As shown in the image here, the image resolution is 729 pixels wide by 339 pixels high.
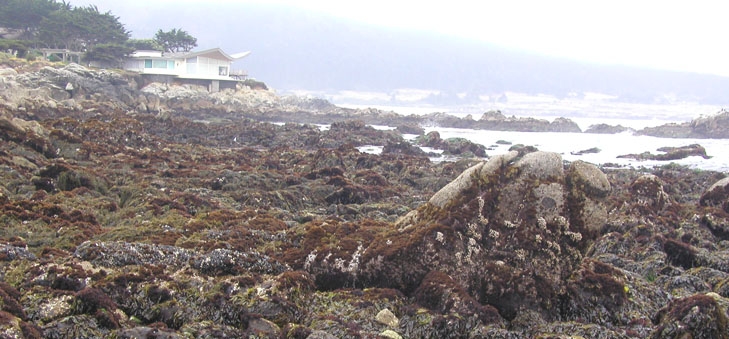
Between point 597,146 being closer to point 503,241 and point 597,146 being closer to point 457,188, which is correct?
point 457,188

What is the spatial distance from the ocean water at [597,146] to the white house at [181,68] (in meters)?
Result: 22.8

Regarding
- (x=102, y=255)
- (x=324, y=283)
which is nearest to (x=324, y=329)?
(x=324, y=283)

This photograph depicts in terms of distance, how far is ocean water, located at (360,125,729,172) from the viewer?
2742 cm

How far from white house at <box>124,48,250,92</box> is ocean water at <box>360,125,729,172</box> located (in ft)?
74.7

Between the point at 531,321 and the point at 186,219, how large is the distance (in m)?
5.90

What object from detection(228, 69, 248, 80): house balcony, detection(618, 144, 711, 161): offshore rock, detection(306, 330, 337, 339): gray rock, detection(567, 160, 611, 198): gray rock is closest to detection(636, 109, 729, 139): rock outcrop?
detection(618, 144, 711, 161): offshore rock

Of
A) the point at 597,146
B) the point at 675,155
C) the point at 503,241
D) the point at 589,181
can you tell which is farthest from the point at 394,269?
the point at 597,146

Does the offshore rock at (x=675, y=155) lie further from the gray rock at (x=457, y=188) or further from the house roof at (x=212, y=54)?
the house roof at (x=212, y=54)

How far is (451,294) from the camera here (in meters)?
6.11

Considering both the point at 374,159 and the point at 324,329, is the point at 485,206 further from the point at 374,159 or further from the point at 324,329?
the point at 374,159

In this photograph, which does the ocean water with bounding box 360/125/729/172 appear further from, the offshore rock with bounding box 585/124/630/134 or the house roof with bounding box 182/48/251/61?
the house roof with bounding box 182/48/251/61

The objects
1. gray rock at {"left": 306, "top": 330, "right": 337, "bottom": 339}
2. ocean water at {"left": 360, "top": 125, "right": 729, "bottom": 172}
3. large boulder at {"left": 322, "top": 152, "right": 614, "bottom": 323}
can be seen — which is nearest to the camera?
gray rock at {"left": 306, "top": 330, "right": 337, "bottom": 339}

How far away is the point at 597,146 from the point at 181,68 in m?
39.4

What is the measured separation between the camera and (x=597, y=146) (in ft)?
120
